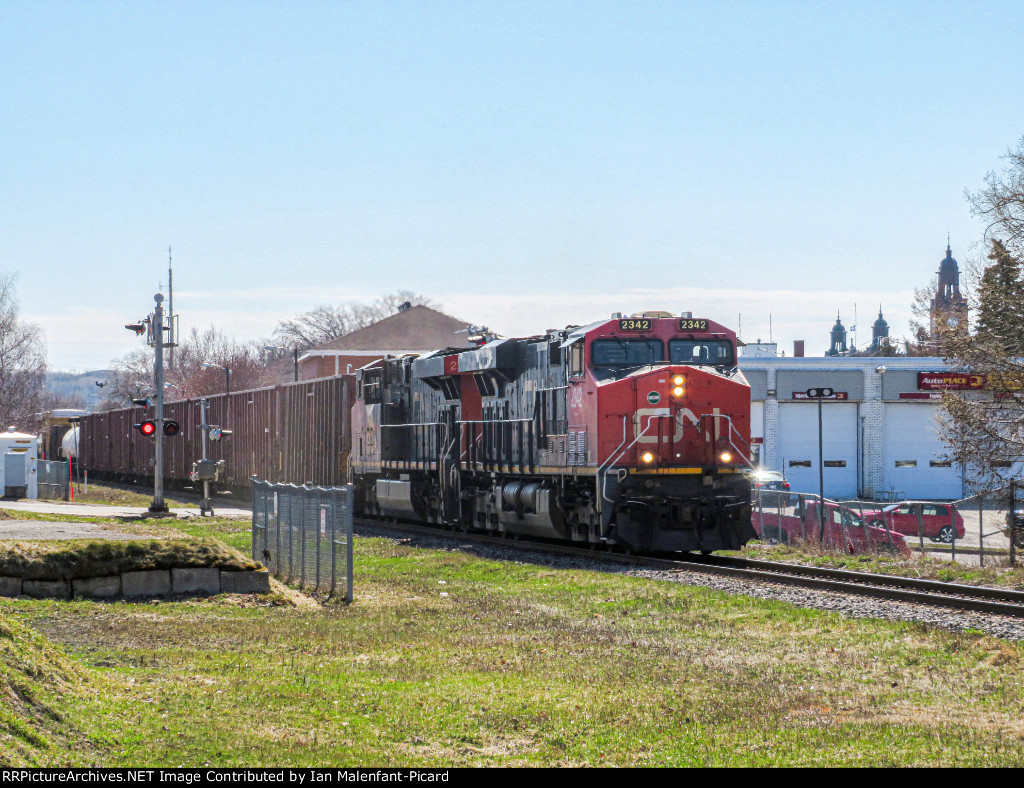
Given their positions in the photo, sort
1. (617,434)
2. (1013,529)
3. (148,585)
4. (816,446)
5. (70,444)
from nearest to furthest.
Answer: (148,585), (617,434), (1013,529), (816,446), (70,444)

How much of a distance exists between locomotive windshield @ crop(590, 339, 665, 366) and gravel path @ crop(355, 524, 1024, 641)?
11.4ft

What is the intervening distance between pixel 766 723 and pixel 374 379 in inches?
918

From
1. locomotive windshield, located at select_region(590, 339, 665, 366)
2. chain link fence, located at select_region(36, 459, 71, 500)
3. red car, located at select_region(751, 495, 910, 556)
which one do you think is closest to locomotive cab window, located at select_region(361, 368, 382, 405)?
red car, located at select_region(751, 495, 910, 556)

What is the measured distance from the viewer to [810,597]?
47.6 ft

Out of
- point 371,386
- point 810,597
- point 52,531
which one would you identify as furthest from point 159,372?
point 810,597

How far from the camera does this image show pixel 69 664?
8508mm

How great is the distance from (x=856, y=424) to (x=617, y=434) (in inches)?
1707

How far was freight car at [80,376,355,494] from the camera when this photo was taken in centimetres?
3319

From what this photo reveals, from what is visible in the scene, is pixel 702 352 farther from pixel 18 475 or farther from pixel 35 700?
pixel 18 475

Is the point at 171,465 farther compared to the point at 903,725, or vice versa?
the point at 171,465

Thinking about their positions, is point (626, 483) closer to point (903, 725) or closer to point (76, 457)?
point (903, 725)

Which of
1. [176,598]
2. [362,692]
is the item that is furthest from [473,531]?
[362,692]

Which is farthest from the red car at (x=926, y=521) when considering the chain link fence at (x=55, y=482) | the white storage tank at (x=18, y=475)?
the chain link fence at (x=55, y=482)

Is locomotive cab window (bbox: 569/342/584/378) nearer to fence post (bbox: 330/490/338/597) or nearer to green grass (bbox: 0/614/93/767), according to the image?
fence post (bbox: 330/490/338/597)
